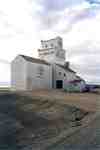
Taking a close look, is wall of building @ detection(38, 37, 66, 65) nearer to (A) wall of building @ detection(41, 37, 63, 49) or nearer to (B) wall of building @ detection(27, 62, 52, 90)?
(A) wall of building @ detection(41, 37, 63, 49)

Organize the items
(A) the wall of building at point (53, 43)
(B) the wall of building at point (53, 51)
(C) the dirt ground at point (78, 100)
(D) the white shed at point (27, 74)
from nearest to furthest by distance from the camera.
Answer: (C) the dirt ground at point (78, 100) < (D) the white shed at point (27, 74) < (B) the wall of building at point (53, 51) < (A) the wall of building at point (53, 43)

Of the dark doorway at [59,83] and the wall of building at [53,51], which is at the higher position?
the wall of building at [53,51]

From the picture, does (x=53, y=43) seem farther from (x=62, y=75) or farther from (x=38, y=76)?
(x=38, y=76)

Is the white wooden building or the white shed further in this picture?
the white wooden building

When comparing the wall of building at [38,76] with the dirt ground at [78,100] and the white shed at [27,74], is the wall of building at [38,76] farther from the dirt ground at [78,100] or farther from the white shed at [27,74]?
the dirt ground at [78,100]

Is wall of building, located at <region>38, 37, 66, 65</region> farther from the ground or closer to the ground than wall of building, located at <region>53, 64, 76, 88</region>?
farther from the ground

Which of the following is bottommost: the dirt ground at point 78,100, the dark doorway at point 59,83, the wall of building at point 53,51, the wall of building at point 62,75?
the dirt ground at point 78,100

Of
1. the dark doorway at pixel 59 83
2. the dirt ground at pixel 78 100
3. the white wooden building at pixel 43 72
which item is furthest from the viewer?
the dark doorway at pixel 59 83

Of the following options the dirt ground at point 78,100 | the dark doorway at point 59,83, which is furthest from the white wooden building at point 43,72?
the dirt ground at point 78,100

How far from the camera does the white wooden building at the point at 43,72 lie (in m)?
38.8

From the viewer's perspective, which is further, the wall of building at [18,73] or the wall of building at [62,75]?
the wall of building at [62,75]

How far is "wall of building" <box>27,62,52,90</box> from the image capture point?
38.8 metres

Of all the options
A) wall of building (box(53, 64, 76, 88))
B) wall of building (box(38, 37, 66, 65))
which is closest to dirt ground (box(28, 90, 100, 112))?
wall of building (box(53, 64, 76, 88))

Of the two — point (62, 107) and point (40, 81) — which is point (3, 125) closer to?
point (62, 107)
